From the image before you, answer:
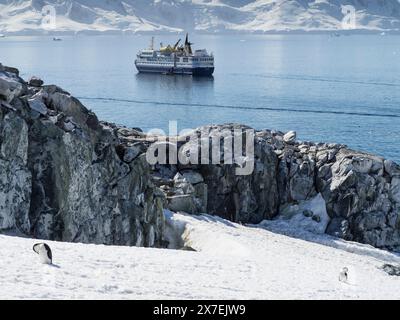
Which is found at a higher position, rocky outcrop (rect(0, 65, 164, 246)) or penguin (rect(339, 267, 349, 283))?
rocky outcrop (rect(0, 65, 164, 246))

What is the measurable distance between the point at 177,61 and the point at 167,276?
12705 cm

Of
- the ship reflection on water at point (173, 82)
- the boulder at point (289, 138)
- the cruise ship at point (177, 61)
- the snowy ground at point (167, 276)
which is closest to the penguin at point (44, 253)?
the snowy ground at point (167, 276)

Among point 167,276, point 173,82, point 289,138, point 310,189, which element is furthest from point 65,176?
point 173,82

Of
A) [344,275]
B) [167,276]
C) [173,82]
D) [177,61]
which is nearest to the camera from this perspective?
[167,276]

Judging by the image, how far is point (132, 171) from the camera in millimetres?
34969

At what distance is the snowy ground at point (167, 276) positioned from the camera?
823 inches

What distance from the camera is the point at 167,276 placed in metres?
23.3

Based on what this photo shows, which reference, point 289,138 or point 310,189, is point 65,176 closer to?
point 310,189

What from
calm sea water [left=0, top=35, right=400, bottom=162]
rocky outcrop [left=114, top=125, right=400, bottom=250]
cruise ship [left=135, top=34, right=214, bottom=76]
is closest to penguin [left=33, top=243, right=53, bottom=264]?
rocky outcrop [left=114, top=125, right=400, bottom=250]

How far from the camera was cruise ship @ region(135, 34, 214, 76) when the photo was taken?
146m

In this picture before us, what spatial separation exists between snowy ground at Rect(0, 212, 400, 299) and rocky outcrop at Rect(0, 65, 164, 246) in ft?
14.2

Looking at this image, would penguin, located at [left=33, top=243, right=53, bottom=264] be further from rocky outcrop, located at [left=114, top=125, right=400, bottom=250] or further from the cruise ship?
the cruise ship

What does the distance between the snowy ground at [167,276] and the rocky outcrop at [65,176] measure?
432 centimetres
